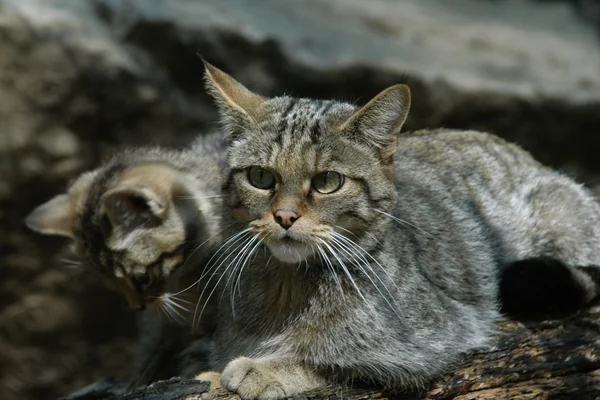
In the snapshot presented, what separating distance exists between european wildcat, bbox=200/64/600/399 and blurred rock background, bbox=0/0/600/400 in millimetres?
2969

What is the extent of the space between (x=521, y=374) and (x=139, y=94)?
4.65 metres

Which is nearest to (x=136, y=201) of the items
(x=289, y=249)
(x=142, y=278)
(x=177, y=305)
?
(x=142, y=278)

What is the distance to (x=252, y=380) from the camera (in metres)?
3.54

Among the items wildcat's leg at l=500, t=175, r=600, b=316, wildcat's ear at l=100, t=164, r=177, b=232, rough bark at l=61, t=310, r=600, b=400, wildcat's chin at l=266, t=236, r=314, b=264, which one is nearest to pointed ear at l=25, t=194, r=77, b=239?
wildcat's ear at l=100, t=164, r=177, b=232

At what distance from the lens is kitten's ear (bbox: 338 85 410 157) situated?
11.6 feet

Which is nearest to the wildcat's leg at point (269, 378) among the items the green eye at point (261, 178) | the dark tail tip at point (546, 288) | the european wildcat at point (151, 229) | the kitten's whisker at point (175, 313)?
the green eye at point (261, 178)

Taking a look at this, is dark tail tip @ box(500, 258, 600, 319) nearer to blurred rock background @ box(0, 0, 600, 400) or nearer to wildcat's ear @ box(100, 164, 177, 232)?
wildcat's ear @ box(100, 164, 177, 232)

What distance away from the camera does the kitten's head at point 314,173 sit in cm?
345

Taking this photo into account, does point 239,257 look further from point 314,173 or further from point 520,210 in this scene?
point 520,210

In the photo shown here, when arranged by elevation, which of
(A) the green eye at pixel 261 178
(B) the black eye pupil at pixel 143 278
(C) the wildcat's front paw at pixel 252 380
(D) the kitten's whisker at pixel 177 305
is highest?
(A) the green eye at pixel 261 178

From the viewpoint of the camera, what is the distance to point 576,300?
13.0 feet

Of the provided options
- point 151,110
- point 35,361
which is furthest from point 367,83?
point 35,361

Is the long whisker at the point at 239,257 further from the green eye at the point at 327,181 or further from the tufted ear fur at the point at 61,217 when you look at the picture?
the tufted ear fur at the point at 61,217

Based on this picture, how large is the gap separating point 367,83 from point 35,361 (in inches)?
164
